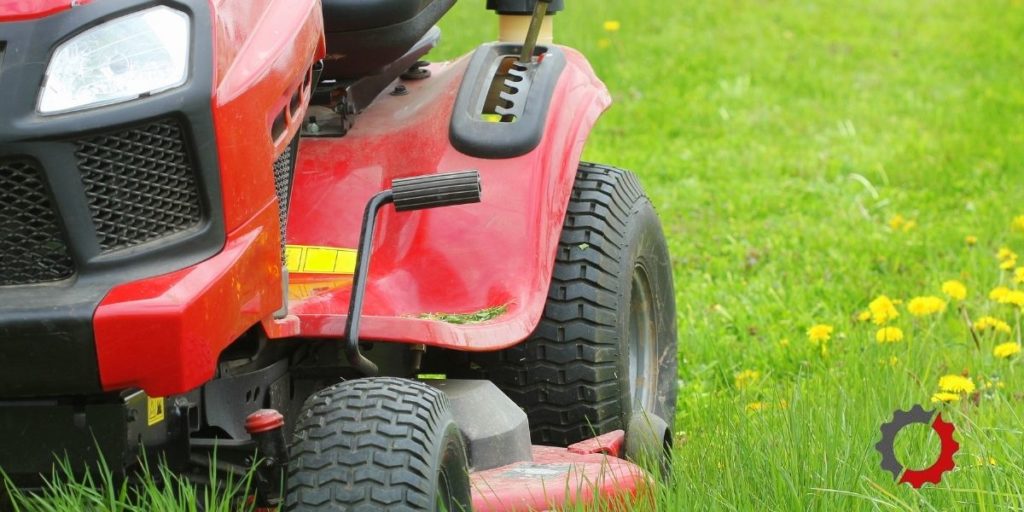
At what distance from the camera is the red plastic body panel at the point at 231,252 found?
5.50 feet

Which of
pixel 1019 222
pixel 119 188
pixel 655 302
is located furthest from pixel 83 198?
pixel 1019 222

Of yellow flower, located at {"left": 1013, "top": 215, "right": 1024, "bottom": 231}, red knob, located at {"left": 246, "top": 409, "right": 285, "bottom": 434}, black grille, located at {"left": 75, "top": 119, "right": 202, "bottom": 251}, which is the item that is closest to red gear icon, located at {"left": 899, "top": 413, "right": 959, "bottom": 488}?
red knob, located at {"left": 246, "top": 409, "right": 285, "bottom": 434}

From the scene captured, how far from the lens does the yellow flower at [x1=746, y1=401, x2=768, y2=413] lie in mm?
2708

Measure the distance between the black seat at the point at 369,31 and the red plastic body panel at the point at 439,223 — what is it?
0.36 ft

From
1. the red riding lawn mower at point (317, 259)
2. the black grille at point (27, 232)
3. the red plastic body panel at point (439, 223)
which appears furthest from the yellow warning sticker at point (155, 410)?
the red plastic body panel at point (439, 223)

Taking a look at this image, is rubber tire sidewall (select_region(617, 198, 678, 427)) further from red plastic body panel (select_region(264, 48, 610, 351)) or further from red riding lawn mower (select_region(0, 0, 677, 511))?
→ red plastic body panel (select_region(264, 48, 610, 351))

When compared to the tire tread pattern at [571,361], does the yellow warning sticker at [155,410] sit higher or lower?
higher

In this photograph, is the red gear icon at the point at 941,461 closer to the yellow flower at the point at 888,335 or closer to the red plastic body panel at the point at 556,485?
the red plastic body panel at the point at 556,485

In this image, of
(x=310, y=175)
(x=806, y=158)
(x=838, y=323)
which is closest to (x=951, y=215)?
(x=806, y=158)

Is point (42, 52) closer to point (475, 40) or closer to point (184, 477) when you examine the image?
point (184, 477)

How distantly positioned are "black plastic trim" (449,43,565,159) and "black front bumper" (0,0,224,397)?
0.84 metres

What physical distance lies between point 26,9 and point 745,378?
2073 mm

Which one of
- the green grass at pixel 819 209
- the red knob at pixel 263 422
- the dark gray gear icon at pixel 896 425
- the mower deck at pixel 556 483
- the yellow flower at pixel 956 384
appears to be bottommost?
the green grass at pixel 819 209

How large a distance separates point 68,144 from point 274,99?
30 centimetres
